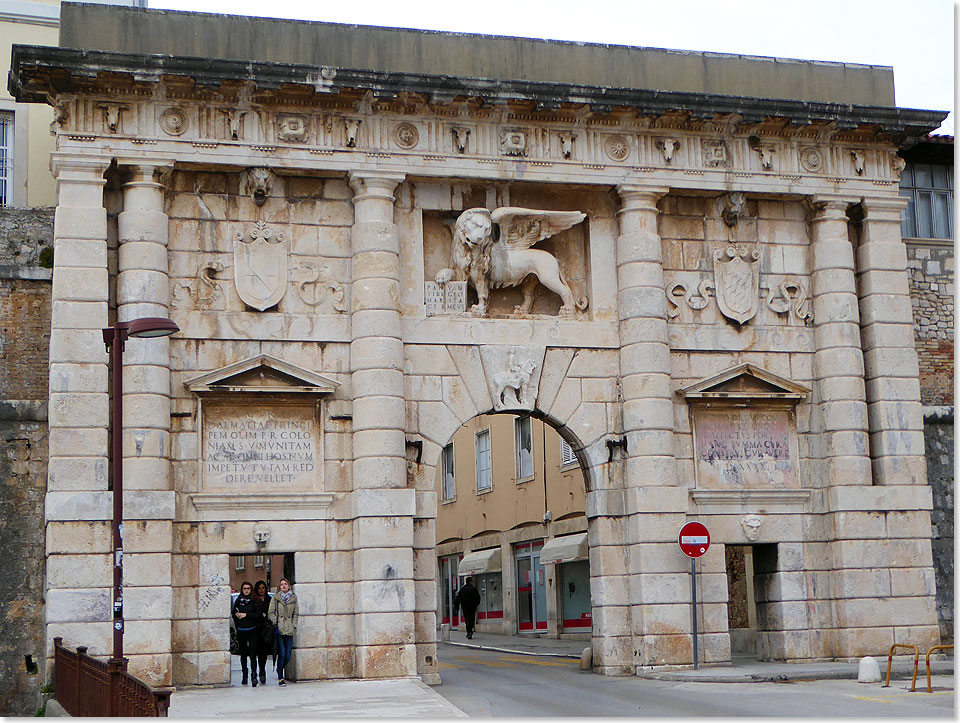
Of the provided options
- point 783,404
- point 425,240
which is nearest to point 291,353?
point 425,240

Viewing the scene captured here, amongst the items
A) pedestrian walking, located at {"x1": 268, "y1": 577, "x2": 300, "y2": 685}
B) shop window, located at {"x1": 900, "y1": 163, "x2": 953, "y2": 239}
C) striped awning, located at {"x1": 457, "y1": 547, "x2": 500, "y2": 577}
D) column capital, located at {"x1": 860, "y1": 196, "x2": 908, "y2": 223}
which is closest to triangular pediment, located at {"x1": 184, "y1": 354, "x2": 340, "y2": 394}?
pedestrian walking, located at {"x1": 268, "y1": 577, "x2": 300, "y2": 685}

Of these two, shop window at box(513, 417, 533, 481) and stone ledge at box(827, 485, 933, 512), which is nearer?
stone ledge at box(827, 485, 933, 512)

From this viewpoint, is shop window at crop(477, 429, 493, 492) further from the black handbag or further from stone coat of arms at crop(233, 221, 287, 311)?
the black handbag

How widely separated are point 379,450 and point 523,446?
1520cm

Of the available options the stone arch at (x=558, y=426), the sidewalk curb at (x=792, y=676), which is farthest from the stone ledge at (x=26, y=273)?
the sidewalk curb at (x=792, y=676)

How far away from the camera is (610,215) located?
2162cm

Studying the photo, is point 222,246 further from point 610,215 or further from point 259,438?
point 610,215

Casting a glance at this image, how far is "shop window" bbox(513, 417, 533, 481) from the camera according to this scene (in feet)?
111

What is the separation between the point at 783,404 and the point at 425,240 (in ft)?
20.9

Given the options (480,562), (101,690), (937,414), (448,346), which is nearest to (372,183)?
(448,346)

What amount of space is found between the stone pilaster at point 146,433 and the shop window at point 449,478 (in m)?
21.2

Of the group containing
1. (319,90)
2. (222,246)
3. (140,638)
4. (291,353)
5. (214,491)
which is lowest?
(140,638)

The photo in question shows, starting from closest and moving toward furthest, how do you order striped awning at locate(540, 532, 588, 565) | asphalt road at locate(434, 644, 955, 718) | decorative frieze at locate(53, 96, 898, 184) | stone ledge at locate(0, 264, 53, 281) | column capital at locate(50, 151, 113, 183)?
asphalt road at locate(434, 644, 955, 718), column capital at locate(50, 151, 113, 183), decorative frieze at locate(53, 96, 898, 184), stone ledge at locate(0, 264, 53, 281), striped awning at locate(540, 532, 588, 565)

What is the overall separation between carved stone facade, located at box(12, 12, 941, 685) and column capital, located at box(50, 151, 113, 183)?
0.04 metres
